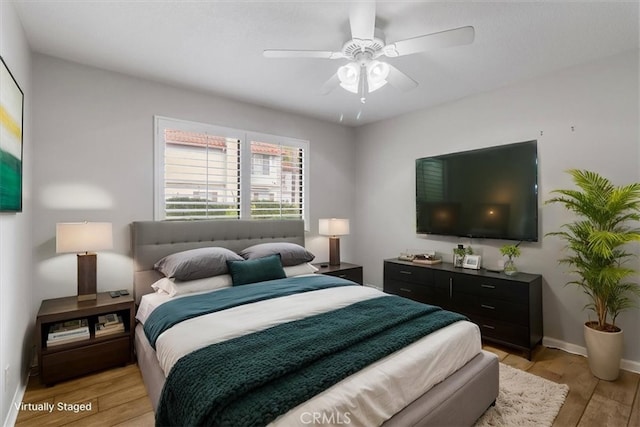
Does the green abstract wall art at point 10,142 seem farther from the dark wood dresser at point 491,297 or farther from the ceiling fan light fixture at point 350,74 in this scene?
the dark wood dresser at point 491,297

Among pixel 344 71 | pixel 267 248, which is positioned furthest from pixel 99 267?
pixel 344 71

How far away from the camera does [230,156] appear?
3.80 meters

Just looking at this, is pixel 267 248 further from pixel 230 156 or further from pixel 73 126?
pixel 73 126

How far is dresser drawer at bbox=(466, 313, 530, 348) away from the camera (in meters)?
2.87

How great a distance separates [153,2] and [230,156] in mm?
1872

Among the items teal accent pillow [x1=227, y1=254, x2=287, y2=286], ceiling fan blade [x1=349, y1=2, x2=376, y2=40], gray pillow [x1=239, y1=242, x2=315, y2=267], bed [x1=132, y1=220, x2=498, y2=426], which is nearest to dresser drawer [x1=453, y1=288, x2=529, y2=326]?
bed [x1=132, y1=220, x2=498, y2=426]

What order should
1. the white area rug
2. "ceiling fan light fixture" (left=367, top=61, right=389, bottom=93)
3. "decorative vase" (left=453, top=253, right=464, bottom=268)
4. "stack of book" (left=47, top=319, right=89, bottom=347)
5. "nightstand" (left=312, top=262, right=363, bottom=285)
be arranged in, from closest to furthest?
the white area rug, "ceiling fan light fixture" (left=367, top=61, right=389, bottom=93), "stack of book" (left=47, top=319, right=89, bottom=347), "decorative vase" (left=453, top=253, right=464, bottom=268), "nightstand" (left=312, top=262, right=363, bottom=285)

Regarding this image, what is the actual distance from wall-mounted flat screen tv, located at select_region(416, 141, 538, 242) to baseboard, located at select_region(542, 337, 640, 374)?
1.02m

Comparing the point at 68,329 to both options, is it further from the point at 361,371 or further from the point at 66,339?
the point at 361,371

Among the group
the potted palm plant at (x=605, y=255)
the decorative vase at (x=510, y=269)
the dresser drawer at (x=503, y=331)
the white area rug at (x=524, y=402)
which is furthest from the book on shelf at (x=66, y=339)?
the potted palm plant at (x=605, y=255)

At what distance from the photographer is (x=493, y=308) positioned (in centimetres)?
307

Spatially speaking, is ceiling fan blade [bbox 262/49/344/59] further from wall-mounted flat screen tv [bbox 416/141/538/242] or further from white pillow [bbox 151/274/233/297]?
wall-mounted flat screen tv [bbox 416/141/538/242]

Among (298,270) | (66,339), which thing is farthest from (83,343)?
(298,270)

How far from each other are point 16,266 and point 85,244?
18.7 inches
